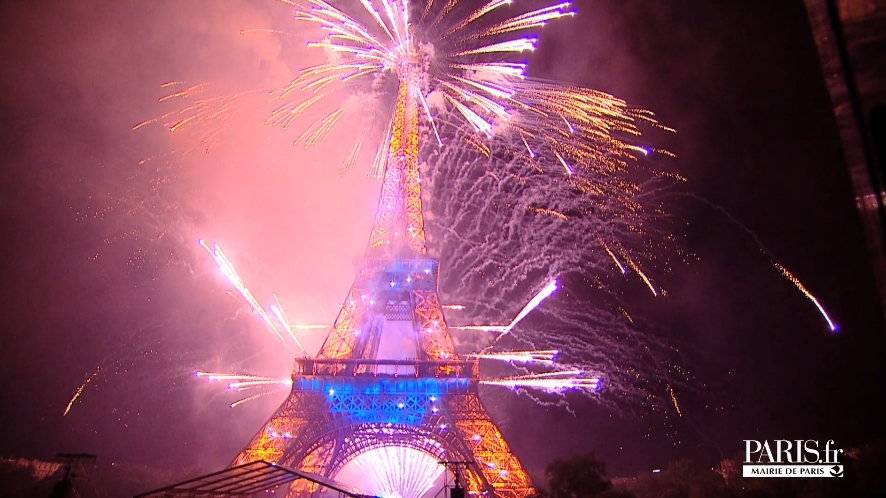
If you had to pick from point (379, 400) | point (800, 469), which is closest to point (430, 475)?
point (379, 400)

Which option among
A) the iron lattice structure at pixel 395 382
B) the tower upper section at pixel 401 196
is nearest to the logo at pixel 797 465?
the iron lattice structure at pixel 395 382

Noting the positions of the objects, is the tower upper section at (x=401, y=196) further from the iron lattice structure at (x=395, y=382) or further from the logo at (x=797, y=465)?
the logo at (x=797, y=465)

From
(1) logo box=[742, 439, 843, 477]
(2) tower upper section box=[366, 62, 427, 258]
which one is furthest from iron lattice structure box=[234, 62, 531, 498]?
(1) logo box=[742, 439, 843, 477]

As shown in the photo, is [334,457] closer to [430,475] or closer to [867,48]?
[430,475]

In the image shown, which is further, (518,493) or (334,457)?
(334,457)

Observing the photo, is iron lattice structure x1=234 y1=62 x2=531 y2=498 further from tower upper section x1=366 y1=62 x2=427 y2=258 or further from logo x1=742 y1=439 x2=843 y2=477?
logo x1=742 y1=439 x2=843 y2=477

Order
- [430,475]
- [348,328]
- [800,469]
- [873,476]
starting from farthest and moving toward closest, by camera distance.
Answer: [430,475] → [348,328] → [800,469] → [873,476]

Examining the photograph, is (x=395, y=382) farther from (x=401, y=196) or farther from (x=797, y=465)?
(x=797, y=465)

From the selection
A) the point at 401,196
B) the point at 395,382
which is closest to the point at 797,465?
the point at 395,382
